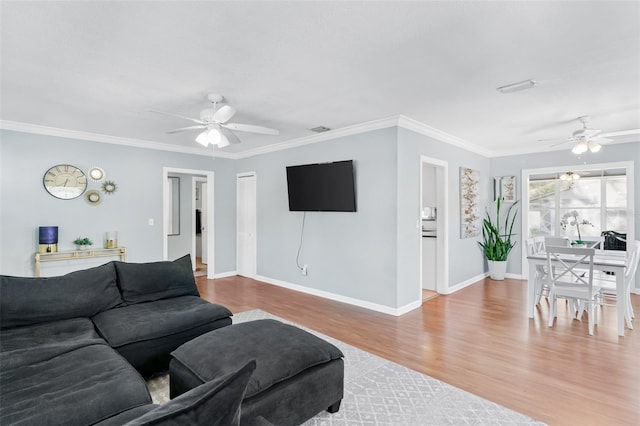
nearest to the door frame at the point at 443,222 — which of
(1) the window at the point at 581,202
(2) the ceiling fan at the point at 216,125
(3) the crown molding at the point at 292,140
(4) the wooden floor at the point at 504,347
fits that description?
(4) the wooden floor at the point at 504,347

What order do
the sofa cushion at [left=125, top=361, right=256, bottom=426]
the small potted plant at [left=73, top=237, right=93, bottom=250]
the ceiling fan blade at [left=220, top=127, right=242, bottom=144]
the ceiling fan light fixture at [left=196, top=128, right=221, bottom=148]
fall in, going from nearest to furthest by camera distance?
the sofa cushion at [left=125, top=361, right=256, bottom=426] → the ceiling fan light fixture at [left=196, top=128, right=221, bottom=148] → the ceiling fan blade at [left=220, top=127, right=242, bottom=144] → the small potted plant at [left=73, top=237, right=93, bottom=250]

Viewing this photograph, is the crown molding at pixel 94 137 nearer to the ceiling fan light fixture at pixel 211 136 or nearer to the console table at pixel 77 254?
the console table at pixel 77 254

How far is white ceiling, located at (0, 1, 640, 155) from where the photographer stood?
2.02 m

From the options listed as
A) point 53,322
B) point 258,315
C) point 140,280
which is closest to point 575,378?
point 258,315

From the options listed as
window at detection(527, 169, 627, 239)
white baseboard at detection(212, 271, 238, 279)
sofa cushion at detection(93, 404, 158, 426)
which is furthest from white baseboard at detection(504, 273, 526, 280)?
sofa cushion at detection(93, 404, 158, 426)

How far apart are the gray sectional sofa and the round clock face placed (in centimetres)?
257

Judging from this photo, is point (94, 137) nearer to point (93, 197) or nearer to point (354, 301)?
point (93, 197)

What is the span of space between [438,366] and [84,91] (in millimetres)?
4249

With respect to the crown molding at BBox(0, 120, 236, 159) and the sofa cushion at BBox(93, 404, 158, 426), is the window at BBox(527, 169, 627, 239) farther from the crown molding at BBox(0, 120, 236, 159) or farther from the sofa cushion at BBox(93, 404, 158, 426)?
the sofa cushion at BBox(93, 404, 158, 426)

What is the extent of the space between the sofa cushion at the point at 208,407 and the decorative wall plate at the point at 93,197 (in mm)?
5192

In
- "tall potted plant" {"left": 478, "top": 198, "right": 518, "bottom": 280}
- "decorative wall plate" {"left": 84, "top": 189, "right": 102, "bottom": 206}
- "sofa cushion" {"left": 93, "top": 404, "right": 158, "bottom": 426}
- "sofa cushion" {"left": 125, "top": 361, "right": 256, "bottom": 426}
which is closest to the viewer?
"sofa cushion" {"left": 125, "top": 361, "right": 256, "bottom": 426}

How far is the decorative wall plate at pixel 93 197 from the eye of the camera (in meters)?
5.07

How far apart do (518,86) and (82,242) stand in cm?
592

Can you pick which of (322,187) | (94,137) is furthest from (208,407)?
(94,137)
